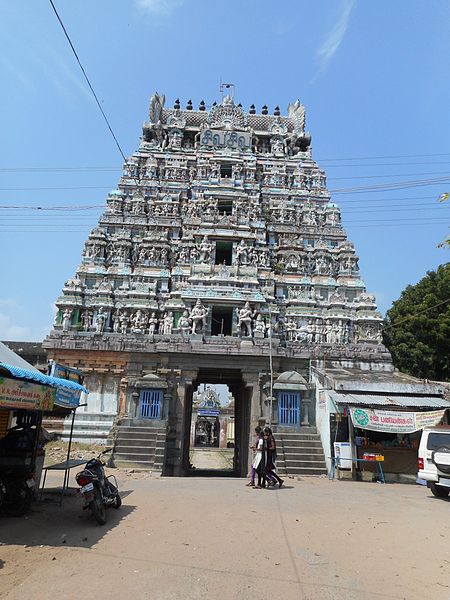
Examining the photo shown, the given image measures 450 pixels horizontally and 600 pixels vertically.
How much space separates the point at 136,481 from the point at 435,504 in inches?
322

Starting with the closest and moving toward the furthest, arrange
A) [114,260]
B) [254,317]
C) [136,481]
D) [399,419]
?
[136,481], [399,419], [254,317], [114,260]

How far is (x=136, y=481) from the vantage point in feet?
42.3

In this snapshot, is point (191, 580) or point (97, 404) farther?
point (97, 404)

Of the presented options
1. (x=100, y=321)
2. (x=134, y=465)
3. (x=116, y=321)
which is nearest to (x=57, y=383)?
(x=134, y=465)

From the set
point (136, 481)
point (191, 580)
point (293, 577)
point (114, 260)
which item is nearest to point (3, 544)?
point (191, 580)

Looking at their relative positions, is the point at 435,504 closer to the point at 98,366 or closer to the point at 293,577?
the point at 293,577

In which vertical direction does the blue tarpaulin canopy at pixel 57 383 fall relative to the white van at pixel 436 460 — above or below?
above

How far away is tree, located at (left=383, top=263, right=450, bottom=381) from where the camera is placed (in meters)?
28.1

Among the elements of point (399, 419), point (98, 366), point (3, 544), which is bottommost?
point (3, 544)

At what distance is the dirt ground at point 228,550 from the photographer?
4.76 m

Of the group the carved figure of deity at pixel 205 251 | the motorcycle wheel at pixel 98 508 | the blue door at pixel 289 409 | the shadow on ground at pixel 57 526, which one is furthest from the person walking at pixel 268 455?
the carved figure of deity at pixel 205 251

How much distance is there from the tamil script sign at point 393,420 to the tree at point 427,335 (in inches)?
551

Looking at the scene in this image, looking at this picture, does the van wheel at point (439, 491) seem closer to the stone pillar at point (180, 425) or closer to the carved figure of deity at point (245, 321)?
the stone pillar at point (180, 425)

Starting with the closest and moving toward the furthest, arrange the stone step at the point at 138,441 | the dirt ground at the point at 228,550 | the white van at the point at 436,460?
1. the dirt ground at the point at 228,550
2. the white van at the point at 436,460
3. the stone step at the point at 138,441
